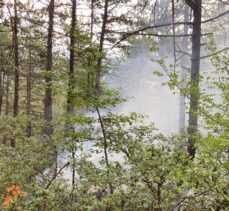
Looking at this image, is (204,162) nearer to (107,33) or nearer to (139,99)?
(107,33)

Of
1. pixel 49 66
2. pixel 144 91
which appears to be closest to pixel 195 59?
pixel 49 66

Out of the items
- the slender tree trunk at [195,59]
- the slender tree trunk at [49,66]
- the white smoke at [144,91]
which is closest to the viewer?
the slender tree trunk at [195,59]

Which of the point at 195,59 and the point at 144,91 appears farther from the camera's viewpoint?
the point at 144,91

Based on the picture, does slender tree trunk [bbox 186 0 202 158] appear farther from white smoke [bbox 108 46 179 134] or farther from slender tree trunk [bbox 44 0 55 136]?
white smoke [bbox 108 46 179 134]

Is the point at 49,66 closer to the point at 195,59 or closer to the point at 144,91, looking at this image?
the point at 195,59

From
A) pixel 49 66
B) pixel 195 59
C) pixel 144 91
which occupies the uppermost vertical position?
pixel 195 59

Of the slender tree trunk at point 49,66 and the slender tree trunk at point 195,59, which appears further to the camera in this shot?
the slender tree trunk at point 49,66

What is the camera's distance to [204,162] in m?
4.95

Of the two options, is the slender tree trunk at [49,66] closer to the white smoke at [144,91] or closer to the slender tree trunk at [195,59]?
the slender tree trunk at [195,59]

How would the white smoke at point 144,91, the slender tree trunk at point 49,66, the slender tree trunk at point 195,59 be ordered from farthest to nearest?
1. the white smoke at point 144,91
2. the slender tree trunk at point 49,66
3. the slender tree trunk at point 195,59

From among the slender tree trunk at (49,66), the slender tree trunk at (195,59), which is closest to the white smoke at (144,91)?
the slender tree trunk at (49,66)

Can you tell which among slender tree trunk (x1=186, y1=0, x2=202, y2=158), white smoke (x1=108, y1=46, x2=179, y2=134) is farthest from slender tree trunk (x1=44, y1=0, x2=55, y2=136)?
white smoke (x1=108, y1=46, x2=179, y2=134)

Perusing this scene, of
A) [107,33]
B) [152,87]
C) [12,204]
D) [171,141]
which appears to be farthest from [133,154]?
[152,87]

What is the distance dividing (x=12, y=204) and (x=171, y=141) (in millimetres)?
3673
